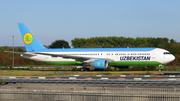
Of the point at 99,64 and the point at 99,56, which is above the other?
the point at 99,56

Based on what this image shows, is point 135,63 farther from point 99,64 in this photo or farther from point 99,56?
point 99,56

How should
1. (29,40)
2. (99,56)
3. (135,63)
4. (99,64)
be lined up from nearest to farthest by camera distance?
(99,64) → (135,63) → (99,56) → (29,40)

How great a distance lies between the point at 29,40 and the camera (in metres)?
40.3

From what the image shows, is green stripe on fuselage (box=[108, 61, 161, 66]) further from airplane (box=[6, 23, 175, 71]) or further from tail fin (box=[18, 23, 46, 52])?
tail fin (box=[18, 23, 46, 52])

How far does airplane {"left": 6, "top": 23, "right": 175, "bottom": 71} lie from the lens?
111 ft

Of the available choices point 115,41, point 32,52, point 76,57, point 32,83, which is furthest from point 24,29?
point 115,41

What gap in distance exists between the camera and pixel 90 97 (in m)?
A: 11.0

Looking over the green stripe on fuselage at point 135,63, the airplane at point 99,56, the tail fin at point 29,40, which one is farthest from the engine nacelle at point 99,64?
the tail fin at point 29,40

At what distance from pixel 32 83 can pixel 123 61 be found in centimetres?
2092

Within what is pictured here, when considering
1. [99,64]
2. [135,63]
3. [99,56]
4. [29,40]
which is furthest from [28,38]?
[135,63]

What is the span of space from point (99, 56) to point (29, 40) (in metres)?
12.8

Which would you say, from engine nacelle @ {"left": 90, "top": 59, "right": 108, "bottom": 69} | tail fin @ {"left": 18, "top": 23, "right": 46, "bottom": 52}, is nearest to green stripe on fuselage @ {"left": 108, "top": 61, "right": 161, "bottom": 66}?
engine nacelle @ {"left": 90, "top": 59, "right": 108, "bottom": 69}

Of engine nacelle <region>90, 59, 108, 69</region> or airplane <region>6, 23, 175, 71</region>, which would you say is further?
airplane <region>6, 23, 175, 71</region>

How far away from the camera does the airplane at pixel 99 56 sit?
34.0 meters
